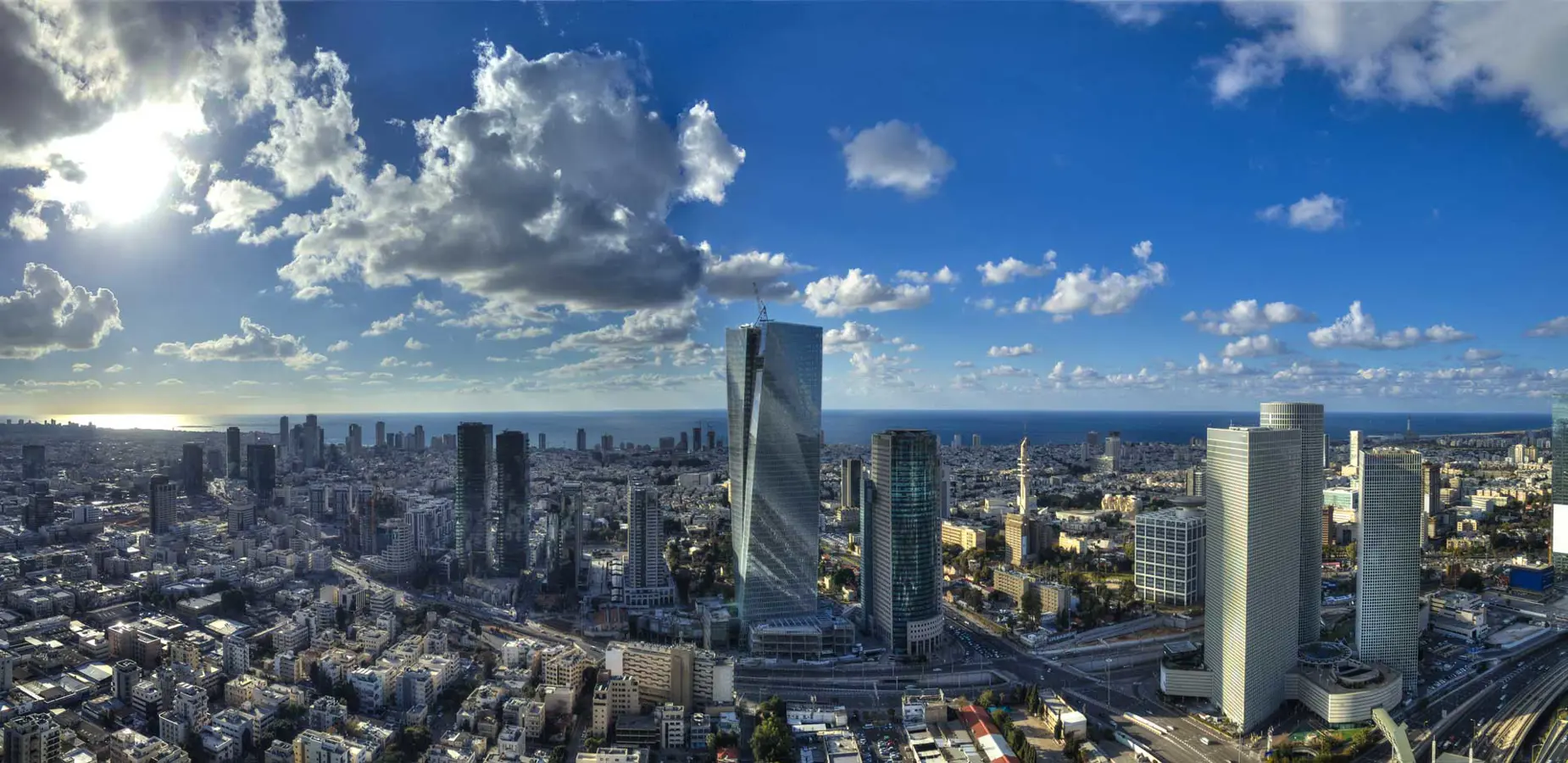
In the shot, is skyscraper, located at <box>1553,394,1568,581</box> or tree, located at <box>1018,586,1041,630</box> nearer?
tree, located at <box>1018,586,1041,630</box>

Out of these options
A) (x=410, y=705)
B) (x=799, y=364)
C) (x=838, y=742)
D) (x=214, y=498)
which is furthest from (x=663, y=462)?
(x=838, y=742)

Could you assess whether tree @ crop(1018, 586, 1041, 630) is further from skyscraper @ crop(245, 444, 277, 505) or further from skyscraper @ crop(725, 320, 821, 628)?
skyscraper @ crop(245, 444, 277, 505)

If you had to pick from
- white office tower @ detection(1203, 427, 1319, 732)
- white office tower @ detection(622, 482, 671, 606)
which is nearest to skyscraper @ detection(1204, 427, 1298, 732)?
white office tower @ detection(1203, 427, 1319, 732)

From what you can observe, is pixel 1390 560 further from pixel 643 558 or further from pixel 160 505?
pixel 160 505

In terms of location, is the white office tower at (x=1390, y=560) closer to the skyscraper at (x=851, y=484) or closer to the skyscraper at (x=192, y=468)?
the skyscraper at (x=851, y=484)

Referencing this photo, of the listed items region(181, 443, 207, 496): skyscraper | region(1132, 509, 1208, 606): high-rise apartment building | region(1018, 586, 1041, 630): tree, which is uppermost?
region(181, 443, 207, 496): skyscraper

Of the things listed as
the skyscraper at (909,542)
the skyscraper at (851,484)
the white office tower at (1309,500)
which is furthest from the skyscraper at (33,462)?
the white office tower at (1309,500)
